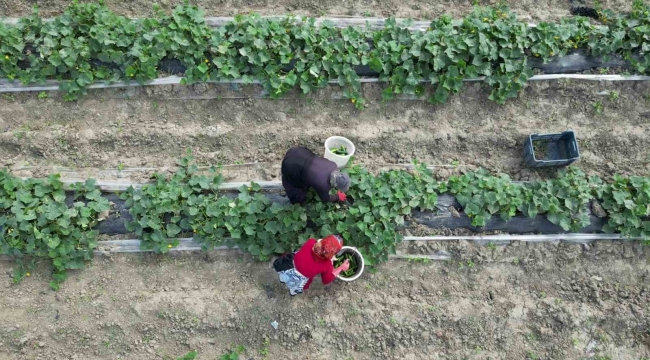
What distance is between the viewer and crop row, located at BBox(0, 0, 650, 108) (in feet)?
18.3

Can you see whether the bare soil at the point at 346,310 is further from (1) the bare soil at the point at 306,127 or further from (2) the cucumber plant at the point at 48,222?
(1) the bare soil at the point at 306,127

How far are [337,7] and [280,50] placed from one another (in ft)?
3.85

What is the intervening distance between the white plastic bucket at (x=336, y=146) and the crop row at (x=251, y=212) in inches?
5.4

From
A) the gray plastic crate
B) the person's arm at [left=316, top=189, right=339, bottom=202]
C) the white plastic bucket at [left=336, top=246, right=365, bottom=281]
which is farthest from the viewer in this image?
the gray plastic crate

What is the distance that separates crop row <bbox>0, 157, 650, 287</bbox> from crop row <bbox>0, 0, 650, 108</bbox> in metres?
1.18

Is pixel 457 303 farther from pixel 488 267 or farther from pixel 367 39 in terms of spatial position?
pixel 367 39

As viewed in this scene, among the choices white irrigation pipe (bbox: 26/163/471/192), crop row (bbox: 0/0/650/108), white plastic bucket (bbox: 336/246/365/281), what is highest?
crop row (bbox: 0/0/650/108)

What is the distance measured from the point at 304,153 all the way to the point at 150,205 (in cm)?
179

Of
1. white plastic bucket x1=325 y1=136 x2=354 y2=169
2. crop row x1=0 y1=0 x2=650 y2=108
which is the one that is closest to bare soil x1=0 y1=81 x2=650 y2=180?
crop row x1=0 y1=0 x2=650 y2=108

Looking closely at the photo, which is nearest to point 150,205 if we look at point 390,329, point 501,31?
point 390,329

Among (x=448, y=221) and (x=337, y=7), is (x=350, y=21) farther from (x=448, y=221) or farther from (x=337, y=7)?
(x=448, y=221)

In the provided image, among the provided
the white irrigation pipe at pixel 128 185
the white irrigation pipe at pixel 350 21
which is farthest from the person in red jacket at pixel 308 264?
the white irrigation pipe at pixel 350 21

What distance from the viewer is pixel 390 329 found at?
5168 millimetres

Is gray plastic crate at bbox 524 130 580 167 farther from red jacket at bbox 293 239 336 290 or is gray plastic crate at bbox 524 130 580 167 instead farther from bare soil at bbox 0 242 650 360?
red jacket at bbox 293 239 336 290
